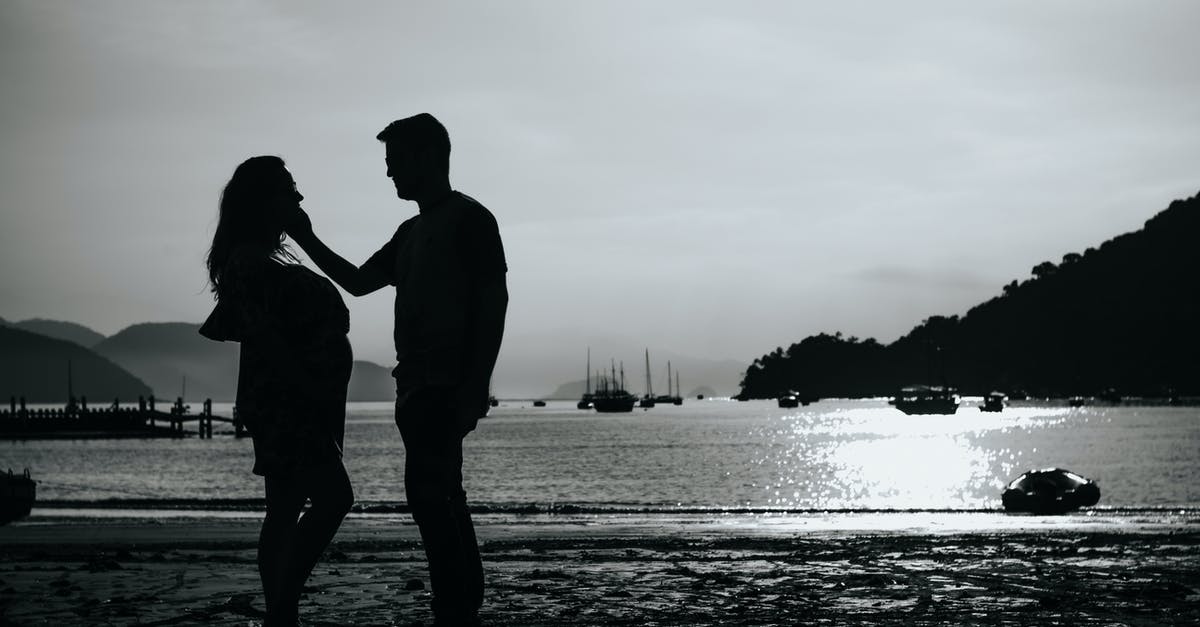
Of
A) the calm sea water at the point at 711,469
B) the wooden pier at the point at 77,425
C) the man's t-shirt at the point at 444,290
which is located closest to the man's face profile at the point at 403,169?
the man's t-shirt at the point at 444,290

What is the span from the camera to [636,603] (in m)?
7.07

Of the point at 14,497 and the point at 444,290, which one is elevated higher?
the point at 444,290

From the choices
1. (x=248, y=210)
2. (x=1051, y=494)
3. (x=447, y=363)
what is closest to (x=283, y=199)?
(x=248, y=210)

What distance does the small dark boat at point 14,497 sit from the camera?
28.4m

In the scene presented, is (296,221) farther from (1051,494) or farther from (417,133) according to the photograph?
(1051,494)

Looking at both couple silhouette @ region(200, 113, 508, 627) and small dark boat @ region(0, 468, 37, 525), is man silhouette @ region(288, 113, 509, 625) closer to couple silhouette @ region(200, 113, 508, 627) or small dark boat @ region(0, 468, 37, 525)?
couple silhouette @ region(200, 113, 508, 627)

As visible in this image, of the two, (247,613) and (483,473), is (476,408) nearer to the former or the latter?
(247,613)

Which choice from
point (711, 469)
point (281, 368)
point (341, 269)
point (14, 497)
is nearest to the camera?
point (281, 368)

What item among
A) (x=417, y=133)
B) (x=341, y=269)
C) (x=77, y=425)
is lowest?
(x=77, y=425)

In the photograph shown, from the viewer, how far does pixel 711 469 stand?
72.4m

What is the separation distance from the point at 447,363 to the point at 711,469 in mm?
68454

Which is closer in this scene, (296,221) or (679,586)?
(296,221)

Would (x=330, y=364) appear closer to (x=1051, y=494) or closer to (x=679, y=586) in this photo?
(x=679, y=586)

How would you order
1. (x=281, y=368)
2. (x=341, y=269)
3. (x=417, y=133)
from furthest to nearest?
(x=341, y=269) < (x=417, y=133) < (x=281, y=368)
